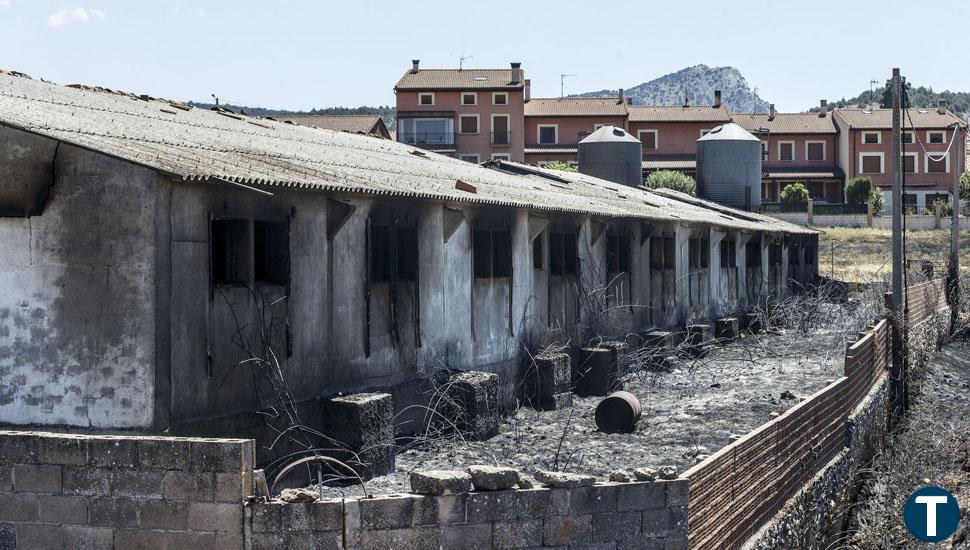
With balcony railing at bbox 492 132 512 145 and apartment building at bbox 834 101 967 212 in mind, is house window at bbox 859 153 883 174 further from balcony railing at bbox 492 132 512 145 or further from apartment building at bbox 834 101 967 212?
balcony railing at bbox 492 132 512 145

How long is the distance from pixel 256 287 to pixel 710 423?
23.0 feet

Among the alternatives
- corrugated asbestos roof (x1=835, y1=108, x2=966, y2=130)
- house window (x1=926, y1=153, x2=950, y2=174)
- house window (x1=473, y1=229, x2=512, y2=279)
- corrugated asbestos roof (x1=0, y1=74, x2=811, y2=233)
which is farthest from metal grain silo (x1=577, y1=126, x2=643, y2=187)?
house window (x1=926, y1=153, x2=950, y2=174)

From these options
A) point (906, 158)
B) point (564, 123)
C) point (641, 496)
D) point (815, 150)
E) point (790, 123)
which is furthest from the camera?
point (790, 123)

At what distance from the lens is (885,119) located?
68.2m

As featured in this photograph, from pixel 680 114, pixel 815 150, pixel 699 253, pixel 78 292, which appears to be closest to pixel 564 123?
pixel 680 114

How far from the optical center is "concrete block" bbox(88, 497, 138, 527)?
777 cm

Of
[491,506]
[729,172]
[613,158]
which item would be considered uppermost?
[613,158]

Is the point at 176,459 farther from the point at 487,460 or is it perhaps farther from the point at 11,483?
the point at 487,460

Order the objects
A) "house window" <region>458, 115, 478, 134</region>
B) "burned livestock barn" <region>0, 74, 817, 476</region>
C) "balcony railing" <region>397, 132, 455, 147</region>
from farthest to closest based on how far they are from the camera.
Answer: "house window" <region>458, 115, 478, 134</region>, "balcony railing" <region>397, 132, 455, 147</region>, "burned livestock barn" <region>0, 74, 817, 476</region>

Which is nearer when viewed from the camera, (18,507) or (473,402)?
(18,507)

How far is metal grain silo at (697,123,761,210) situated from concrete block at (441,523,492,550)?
35.0m

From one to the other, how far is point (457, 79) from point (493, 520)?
2431 inches

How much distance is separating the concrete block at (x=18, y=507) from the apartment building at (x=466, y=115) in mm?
57300

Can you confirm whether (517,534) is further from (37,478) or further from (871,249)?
(871,249)
